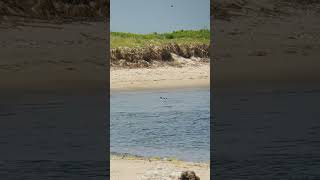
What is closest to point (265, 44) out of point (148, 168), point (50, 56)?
point (50, 56)

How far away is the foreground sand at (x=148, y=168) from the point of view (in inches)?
160

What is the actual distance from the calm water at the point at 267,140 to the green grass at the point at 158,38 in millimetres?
4010

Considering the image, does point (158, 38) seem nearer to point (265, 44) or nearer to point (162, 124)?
point (265, 44)

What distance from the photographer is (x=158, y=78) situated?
11.7 m

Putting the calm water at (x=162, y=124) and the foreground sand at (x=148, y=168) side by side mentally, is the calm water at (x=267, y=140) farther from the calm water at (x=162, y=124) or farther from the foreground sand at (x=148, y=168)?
the calm water at (x=162, y=124)

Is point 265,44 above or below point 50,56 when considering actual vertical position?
above

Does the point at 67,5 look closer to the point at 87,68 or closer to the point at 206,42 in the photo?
the point at 87,68

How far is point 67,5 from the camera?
11219 mm

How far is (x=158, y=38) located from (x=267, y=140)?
8.26 m

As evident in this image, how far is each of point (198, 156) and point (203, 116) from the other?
10.5 ft

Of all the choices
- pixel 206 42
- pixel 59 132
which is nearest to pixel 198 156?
pixel 59 132

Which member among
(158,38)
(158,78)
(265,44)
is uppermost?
(158,38)

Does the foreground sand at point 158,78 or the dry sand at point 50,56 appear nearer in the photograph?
the dry sand at point 50,56

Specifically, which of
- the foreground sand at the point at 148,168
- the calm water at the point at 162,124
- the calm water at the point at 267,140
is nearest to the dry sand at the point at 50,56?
the calm water at the point at 162,124
